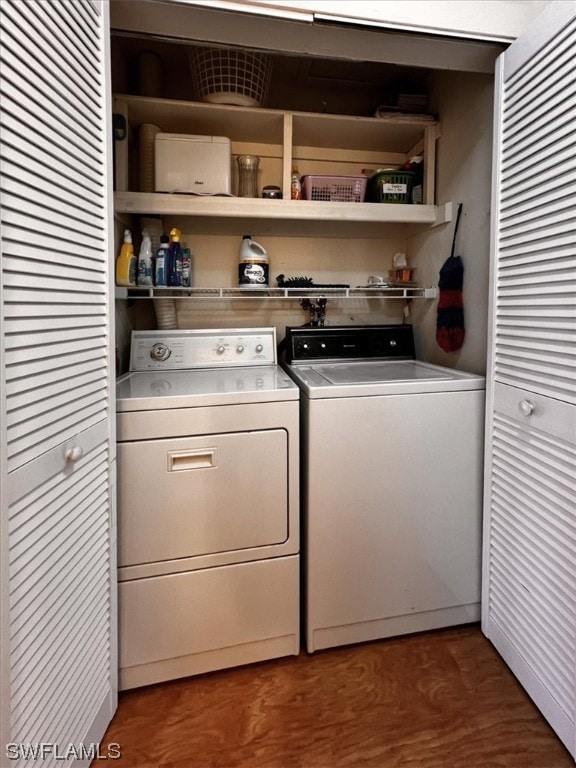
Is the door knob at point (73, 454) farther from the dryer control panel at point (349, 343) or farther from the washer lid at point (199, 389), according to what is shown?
the dryer control panel at point (349, 343)

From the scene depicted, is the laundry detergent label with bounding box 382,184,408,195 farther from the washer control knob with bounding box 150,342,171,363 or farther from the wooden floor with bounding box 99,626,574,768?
the wooden floor with bounding box 99,626,574,768

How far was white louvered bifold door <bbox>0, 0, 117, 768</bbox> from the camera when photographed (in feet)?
2.58

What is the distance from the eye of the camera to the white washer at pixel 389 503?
144cm

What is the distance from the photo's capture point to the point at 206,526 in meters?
1.35

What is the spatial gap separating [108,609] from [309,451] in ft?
2.50

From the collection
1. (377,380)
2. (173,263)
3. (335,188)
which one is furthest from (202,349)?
(335,188)

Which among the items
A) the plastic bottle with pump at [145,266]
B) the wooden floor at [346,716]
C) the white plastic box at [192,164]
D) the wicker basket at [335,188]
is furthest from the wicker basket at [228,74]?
the wooden floor at [346,716]

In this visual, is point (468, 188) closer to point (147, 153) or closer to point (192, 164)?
point (192, 164)

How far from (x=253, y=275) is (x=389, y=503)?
1172mm

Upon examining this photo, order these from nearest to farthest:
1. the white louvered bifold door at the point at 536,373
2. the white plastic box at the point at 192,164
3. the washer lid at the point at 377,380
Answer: the white louvered bifold door at the point at 536,373 → the washer lid at the point at 377,380 → the white plastic box at the point at 192,164

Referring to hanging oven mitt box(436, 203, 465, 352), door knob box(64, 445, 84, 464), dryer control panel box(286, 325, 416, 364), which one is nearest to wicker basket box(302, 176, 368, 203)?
hanging oven mitt box(436, 203, 465, 352)

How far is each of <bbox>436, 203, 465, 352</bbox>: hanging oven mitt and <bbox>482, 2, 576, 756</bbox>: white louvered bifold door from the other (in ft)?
1.17

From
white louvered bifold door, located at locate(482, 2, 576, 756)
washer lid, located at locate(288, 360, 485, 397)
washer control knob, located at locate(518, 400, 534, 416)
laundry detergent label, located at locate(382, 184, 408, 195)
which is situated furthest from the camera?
laundry detergent label, located at locate(382, 184, 408, 195)

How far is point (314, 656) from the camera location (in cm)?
151
